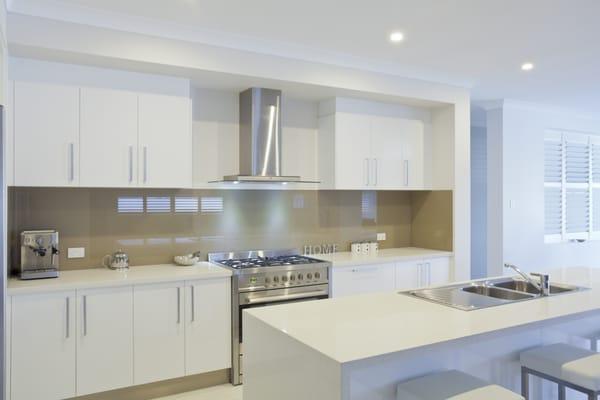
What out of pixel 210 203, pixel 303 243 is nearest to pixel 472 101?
pixel 303 243

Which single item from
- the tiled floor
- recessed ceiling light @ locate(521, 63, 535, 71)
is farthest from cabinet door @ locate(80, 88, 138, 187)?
recessed ceiling light @ locate(521, 63, 535, 71)

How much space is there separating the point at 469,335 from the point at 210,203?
9.06ft

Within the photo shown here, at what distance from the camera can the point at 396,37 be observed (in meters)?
3.60

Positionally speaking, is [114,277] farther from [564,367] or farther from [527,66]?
[527,66]

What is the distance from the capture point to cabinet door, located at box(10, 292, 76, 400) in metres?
2.93

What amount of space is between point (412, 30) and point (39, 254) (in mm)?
3084

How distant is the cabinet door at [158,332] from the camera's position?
329cm

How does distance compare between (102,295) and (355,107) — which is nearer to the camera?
(102,295)

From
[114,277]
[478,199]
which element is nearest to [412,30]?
[114,277]

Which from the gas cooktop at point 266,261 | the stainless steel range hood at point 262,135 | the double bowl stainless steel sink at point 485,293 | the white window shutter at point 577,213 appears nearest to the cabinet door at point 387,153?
the stainless steel range hood at point 262,135

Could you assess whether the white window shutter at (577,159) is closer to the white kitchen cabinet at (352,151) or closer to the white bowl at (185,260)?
the white kitchen cabinet at (352,151)

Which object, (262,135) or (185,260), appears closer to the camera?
(185,260)

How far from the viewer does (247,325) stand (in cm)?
237

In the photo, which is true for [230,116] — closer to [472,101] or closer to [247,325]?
[247,325]
